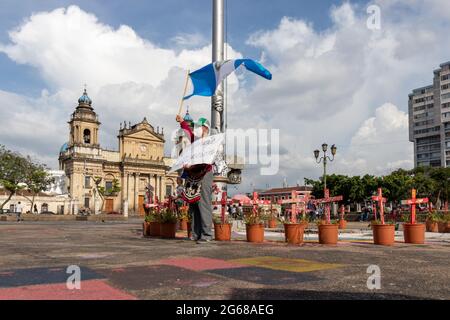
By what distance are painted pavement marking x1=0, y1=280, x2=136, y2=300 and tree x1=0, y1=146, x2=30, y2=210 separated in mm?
51134

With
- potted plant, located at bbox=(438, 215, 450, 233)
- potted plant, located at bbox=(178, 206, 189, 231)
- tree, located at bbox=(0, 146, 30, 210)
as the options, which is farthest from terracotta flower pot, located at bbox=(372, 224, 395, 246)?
tree, located at bbox=(0, 146, 30, 210)

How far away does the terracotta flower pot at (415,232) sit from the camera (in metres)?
9.52

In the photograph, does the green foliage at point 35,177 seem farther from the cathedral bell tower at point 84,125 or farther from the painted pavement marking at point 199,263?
the painted pavement marking at point 199,263

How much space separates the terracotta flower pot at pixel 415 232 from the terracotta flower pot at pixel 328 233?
6.07 feet

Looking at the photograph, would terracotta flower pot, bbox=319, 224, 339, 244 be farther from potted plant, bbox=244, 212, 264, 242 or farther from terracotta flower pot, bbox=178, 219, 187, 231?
terracotta flower pot, bbox=178, 219, 187, 231

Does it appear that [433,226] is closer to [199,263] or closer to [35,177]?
[199,263]

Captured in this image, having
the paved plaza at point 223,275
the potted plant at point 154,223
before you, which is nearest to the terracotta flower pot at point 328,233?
the paved plaza at point 223,275

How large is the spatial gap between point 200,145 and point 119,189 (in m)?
64.3

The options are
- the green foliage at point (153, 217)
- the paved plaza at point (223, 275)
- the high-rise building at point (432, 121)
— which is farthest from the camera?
the high-rise building at point (432, 121)

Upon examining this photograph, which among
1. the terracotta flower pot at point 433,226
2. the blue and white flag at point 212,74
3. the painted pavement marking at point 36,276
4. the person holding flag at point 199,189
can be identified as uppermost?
the blue and white flag at point 212,74

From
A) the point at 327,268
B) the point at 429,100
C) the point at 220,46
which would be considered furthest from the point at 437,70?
the point at 327,268

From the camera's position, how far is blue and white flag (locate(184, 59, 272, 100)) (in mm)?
10531

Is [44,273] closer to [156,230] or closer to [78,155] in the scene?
[156,230]

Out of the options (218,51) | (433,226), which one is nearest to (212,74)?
(218,51)
